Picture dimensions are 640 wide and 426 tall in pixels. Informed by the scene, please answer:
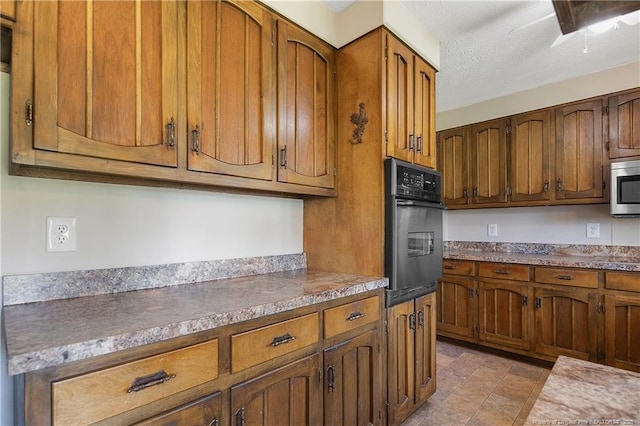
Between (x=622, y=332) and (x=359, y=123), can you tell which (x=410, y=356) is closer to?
(x=359, y=123)

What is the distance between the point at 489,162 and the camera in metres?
3.13

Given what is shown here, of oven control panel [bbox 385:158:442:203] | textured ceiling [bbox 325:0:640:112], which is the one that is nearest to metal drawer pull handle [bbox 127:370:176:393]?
oven control panel [bbox 385:158:442:203]

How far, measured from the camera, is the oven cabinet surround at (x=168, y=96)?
38.2 inches

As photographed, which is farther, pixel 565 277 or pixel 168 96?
pixel 565 277

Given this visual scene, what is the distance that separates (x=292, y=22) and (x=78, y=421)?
1.84 meters

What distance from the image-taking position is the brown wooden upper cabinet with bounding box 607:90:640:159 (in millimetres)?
2434

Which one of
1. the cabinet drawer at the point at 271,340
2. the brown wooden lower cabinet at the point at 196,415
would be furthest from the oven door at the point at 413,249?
the brown wooden lower cabinet at the point at 196,415

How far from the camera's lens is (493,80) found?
2.83 meters

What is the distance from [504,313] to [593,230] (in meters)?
Answer: 1.08

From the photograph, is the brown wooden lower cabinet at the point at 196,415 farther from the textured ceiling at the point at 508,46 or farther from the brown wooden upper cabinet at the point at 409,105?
the textured ceiling at the point at 508,46

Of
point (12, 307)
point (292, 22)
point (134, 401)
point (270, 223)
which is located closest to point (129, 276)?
point (12, 307)

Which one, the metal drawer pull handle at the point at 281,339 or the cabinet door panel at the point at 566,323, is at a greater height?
the metal drawer pull handle at the point at 281,339

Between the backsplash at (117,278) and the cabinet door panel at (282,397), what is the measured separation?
628 millimetres

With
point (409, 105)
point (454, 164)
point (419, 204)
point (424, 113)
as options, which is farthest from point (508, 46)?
point (419, 204)
